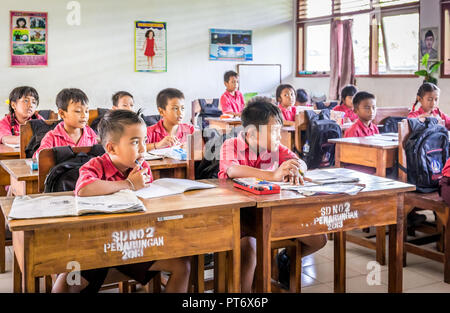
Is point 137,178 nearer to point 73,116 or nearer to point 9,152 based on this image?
point 73,116

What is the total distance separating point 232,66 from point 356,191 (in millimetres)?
7561

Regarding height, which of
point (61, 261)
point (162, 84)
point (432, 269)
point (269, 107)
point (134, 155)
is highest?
point (162, 84)

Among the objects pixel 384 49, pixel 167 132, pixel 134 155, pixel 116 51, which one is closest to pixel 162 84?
A: pixel 116 51

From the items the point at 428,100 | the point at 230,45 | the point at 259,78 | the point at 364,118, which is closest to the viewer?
the point at 364,118

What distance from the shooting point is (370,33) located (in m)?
8.30

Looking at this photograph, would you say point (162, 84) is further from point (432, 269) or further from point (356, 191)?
point (356, 191)

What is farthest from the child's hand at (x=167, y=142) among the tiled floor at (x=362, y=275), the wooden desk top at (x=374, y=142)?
the wooden desk top at (x=374, y=142)

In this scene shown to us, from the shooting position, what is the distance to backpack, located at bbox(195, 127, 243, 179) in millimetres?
2951

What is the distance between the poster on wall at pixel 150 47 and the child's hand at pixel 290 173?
22.1ft

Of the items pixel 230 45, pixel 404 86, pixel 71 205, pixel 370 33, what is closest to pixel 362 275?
pixel 71 205

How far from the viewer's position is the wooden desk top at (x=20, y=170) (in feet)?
8.61

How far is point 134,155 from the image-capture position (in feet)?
7.19

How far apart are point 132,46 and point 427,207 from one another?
21.1 feet

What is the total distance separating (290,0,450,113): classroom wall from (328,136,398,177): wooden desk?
375 cm
